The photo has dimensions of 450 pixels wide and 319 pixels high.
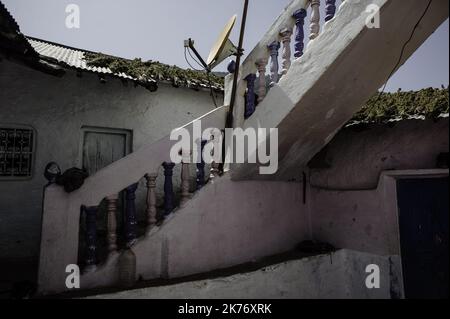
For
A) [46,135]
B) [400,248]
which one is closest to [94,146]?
[46,135]

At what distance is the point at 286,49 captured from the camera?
392cm

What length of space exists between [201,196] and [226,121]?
44.9 inches

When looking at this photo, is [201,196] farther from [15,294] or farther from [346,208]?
[346,208]

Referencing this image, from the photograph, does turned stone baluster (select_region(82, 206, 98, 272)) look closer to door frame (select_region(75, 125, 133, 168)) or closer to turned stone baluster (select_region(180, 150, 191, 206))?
turned stone baluster (select_region(180, 150, 191, 206))

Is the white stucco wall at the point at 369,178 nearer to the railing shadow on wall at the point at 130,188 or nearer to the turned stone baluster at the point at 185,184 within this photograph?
the railing shadow on wall at the point at 130,188

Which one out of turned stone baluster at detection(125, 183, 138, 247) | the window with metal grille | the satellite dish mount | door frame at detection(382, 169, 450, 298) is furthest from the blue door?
the window with metal grille

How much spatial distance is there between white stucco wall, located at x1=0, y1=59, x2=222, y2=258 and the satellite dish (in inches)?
96.6

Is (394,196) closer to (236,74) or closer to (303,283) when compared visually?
(303,283)

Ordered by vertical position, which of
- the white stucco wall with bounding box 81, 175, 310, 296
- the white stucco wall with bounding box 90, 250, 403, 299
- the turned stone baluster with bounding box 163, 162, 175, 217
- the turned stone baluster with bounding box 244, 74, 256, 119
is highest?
the turned stone baluster with bounding box 244, 74, 256, 119

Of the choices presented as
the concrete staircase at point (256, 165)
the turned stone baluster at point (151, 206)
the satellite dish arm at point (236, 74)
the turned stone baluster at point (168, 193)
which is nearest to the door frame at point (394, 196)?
the concrete staircase at point (256, 165)

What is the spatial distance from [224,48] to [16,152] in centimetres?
402

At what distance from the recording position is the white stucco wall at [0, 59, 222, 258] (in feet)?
16.9

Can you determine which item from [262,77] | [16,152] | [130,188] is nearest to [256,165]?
[262,77]

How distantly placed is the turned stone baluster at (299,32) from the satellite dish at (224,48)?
0.85m
